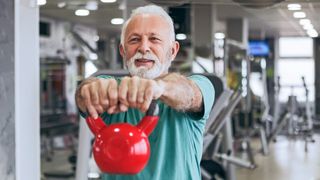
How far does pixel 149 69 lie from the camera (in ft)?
3.95

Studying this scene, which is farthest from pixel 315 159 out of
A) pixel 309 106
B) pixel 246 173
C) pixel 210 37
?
pixel 210 37

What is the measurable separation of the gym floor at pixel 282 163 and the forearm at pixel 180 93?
3128 millimetres

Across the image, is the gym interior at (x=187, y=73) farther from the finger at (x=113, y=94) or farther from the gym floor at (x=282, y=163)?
the finger at (x=113, y=94)

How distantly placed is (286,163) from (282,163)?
117 mm

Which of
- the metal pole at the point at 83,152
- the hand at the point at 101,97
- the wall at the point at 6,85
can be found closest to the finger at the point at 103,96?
the hand at the point at 101,97

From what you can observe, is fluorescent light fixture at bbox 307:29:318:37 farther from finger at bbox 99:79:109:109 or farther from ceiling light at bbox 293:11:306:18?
finger at bbox 99:79:109:109

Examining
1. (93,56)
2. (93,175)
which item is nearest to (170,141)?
(93,175)

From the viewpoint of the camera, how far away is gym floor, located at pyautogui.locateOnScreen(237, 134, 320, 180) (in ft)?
15.3

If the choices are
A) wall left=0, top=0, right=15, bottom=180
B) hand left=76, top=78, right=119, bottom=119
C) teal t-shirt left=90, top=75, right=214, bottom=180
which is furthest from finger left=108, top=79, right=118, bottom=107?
wall left=0, top=0, right=15, bottom=180

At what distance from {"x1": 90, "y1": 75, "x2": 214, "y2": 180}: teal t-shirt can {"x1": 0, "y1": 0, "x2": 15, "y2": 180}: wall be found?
55.7 inches

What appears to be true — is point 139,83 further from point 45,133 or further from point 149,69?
point 45,133

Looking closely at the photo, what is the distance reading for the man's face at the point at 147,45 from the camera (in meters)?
1.20

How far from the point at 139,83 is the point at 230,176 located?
4383 millimetres

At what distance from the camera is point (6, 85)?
262 cm
